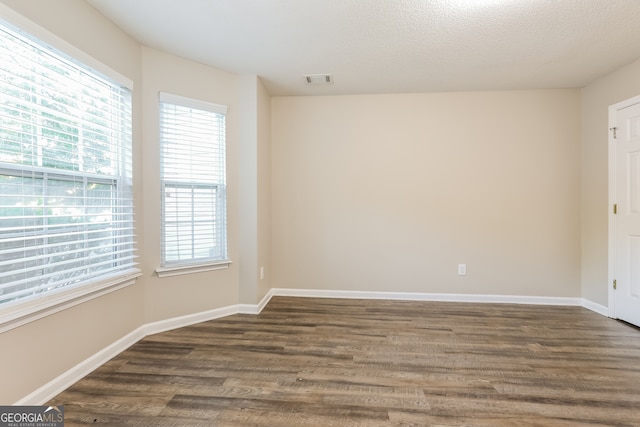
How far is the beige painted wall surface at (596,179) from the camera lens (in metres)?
3.19

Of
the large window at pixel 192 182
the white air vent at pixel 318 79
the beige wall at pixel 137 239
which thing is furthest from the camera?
the white air vent at pixel 318 79

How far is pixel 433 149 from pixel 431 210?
2.46 ft

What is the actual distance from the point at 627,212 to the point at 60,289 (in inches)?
189

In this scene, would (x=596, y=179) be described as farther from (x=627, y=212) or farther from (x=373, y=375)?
(x=373, y=375)

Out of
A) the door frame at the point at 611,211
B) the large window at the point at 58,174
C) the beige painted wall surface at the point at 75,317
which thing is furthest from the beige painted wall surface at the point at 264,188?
the door frame at the point at 611,211

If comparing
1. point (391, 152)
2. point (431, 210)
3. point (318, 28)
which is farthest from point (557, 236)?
point (318, 28)

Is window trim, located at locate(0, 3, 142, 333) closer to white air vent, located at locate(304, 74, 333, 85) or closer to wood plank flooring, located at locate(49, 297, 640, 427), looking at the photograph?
wood plank flooring, located at locate(49, 297, 640, 427)

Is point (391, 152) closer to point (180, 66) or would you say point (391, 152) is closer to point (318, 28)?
point (318, 28)

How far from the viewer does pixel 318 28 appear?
2.40 metres

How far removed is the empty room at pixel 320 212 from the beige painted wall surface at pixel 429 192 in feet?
0.09

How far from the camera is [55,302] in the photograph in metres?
1.84

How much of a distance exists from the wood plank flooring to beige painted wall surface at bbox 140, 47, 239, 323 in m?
0.26

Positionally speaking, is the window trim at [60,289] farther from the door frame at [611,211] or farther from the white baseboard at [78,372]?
the door frame at [611,211]

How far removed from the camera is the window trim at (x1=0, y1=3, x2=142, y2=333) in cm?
159
